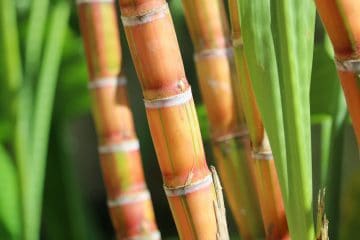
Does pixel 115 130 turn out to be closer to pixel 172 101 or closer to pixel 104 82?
pixel 104 82

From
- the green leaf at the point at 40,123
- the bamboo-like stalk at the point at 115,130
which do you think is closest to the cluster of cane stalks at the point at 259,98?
the bamboo-like stalk at the point at 115,130

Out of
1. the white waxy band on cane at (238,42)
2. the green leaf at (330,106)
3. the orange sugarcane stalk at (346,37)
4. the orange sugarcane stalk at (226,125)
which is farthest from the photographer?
the green leaf at (330,106)

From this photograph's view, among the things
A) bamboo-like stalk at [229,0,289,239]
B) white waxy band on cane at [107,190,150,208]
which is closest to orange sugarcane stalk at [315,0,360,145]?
bamboo-like stalk at [229,0,289,239]

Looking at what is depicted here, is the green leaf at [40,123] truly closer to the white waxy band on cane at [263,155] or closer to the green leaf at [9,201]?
the green leaf at [9,201]

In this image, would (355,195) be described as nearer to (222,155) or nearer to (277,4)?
(222,155)

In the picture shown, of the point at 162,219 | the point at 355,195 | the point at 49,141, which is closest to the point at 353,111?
the point at 355,195

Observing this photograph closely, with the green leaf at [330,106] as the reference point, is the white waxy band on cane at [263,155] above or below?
above

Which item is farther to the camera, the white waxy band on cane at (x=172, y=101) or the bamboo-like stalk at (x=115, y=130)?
the bamboo-like stalk at (x=115, y=130)
